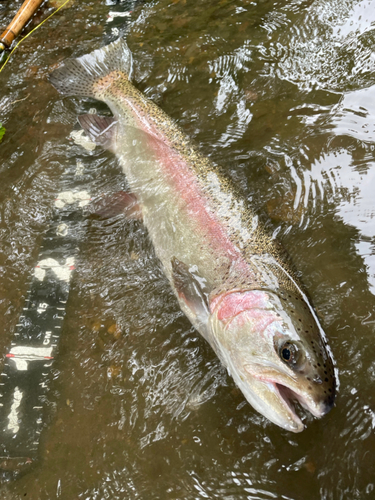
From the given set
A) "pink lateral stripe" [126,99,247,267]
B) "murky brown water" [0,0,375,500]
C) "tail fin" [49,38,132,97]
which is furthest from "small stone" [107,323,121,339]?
"tail fin" [49,38,132,97]

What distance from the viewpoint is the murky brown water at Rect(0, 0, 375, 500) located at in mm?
2205

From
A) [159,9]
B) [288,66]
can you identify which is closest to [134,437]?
[288,66]

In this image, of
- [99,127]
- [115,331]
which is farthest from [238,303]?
[99,127]

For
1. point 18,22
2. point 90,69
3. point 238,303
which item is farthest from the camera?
point 18,22

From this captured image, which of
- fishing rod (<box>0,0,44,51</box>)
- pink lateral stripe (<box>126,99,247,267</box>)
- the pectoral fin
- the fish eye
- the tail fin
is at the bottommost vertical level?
the fish eye

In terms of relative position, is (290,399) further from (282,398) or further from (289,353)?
(289,353)

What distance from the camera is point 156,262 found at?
2.96 meters

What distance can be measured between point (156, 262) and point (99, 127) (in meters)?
1.64

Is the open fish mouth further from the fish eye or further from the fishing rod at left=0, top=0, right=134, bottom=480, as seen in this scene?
the fishing rod at left=0, top=0, right=134, bottom=480

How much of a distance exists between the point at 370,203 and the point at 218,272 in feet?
4.67

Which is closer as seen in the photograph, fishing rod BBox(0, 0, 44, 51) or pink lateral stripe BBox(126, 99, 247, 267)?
pink lateral stripe BBox(126, 99, 247, 267)

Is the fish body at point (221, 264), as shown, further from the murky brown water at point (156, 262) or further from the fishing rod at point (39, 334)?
the fishing rod at point (39, 334)

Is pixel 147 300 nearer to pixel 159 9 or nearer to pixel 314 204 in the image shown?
pixel 314 204

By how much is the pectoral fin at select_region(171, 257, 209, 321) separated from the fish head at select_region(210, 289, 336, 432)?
0.10 m
